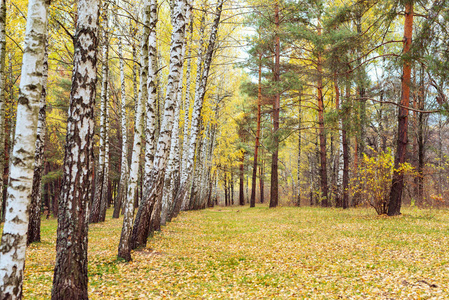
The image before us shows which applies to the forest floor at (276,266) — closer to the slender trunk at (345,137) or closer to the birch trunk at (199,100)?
the birch trunk at (199,100)

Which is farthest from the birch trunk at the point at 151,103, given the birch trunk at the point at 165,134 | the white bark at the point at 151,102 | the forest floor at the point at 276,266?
the forest floor at the point at 276,266

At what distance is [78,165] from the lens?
11.4ft

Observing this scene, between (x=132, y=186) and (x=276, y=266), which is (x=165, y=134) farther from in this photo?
(x=276, y=266)

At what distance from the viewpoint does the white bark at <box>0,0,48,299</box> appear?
2664 millimetres

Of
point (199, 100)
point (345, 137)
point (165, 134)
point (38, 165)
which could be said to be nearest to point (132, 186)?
point (165, 134)

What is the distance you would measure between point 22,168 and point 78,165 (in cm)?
79

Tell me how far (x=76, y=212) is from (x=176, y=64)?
4025 mm

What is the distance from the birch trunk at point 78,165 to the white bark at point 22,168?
0.66 metres

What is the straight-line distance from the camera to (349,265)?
5633 mm

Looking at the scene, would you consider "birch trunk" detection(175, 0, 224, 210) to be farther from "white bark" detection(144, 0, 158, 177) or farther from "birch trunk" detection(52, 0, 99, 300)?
"birch trunk" detection(52, 0, 99, 300)

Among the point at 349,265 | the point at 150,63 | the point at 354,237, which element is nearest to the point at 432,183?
the point at 354,237

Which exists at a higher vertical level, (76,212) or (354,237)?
(76,212)

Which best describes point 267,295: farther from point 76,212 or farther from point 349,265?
point 76,212

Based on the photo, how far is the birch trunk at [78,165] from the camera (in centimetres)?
348
